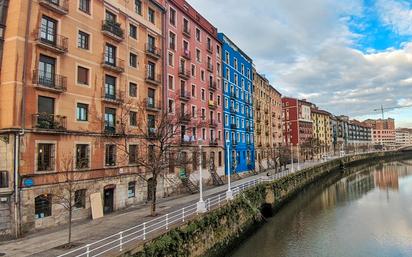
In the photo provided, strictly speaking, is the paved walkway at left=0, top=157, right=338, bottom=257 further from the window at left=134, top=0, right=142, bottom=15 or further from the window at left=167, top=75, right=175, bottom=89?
the window at left=134, top=0, right=142, bottom=15

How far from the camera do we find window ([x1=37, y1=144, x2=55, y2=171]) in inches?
871

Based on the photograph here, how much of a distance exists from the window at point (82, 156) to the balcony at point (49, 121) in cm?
231

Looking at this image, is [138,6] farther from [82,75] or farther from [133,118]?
[133,118]

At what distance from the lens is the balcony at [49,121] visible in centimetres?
2194

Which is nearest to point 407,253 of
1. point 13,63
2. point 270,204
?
point 270,204

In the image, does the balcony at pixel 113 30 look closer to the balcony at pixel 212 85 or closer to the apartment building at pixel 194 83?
the apartment building at pixel 194 83

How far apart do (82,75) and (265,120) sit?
57005mm

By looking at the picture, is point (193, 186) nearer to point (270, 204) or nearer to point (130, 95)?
point (270, 204)

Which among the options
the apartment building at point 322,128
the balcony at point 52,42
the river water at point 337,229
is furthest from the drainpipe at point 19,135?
the apartment building at point 322,128

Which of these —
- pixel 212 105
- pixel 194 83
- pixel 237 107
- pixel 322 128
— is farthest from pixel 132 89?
pixel 322 128

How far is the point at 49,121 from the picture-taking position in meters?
22.9

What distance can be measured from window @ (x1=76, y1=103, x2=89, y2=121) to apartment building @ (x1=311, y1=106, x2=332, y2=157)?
109 meters

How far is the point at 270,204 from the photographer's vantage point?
3669 centimetres

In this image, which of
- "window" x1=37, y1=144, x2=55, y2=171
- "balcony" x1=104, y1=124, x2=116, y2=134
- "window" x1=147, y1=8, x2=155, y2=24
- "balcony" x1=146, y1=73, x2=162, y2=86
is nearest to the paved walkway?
"window" x1=37, y1=144, x2=55, y2=171
